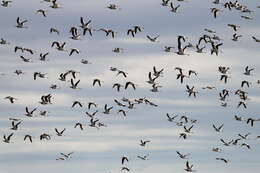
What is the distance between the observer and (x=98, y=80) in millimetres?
156375

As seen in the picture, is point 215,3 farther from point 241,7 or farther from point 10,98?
point 10,98

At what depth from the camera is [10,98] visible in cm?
15400

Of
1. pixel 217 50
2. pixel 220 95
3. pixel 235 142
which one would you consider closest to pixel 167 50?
pixel 217 50

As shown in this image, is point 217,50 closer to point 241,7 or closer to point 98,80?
point 241,7

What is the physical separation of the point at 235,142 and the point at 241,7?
1493 inches

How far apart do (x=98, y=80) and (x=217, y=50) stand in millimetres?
21118

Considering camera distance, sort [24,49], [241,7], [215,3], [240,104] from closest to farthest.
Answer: [215,3] < [241,7] < [24,49] < [240,104]

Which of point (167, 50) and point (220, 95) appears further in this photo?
point (220, 95)

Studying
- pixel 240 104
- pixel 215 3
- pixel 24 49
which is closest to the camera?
pixel 215 3

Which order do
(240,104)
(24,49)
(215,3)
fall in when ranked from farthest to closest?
(240,104) < (24,49) < (215,3)

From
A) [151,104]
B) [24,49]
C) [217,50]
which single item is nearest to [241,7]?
[217,50]

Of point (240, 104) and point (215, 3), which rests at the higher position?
point (215, 3)

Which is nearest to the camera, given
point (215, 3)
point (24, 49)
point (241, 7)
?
point (215, 3)

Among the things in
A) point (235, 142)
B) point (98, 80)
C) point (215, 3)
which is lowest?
point (235, 142)
